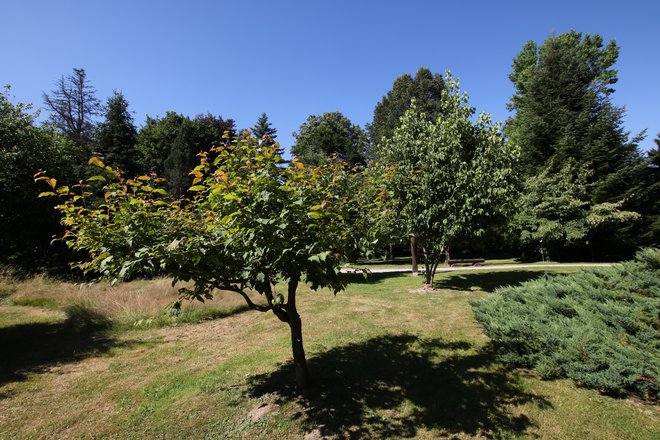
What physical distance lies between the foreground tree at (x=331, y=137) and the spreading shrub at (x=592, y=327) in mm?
35546

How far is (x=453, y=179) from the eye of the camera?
10234 mm

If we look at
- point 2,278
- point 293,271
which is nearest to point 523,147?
point 293,271

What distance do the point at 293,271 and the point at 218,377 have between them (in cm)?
278

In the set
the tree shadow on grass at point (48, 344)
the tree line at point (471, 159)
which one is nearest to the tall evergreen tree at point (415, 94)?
the tree line at point (471, 159)

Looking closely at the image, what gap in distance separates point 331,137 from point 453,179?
117 ft

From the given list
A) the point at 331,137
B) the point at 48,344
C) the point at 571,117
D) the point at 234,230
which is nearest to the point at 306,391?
the point at 234,230

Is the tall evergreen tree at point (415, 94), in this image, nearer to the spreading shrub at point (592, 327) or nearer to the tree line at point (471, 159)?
the tree line at point (471, 159)

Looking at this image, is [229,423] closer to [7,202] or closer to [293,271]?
[293,271]

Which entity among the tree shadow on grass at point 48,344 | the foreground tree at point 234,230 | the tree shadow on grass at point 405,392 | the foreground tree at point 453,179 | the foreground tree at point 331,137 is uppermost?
the foreground tree at point 331,137

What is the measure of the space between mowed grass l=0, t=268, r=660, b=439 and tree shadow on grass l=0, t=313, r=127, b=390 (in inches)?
1.9

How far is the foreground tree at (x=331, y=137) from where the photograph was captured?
141 ft

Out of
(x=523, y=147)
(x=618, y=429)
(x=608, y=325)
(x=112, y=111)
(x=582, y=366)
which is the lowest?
(x=618, y=429)

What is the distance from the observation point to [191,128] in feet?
121

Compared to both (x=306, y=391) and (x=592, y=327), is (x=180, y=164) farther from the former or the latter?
(x=592, y=327)
